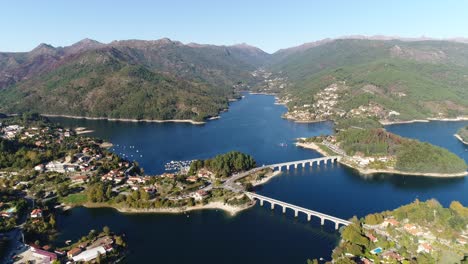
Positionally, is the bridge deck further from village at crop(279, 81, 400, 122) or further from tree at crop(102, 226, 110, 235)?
village at crop(279, 81, 400, 122)

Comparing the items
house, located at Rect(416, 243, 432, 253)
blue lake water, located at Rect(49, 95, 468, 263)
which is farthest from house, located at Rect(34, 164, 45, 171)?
house, located at Rect(416, 243, 432, 253)

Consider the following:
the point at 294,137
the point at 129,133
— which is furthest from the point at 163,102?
the point at 294,137

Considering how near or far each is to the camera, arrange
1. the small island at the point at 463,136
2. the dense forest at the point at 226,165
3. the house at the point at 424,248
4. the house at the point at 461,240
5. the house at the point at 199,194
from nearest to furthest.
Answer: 1. the house at the point at 424,248
2. the house at the point at 461,240
3. the house at the point at 199,194
4. the dense forest at the point at 226,165
5. the small island at the point at 463,136

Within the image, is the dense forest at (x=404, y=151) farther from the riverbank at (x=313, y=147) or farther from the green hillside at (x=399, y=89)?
the green hillside at (x=399, y=89)

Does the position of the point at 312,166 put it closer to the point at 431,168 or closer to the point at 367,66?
the point at 431,168

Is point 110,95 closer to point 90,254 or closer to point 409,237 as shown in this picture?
point 90,254

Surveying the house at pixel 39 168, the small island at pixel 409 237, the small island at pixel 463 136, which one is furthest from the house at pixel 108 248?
the small island at pixel 463 136
